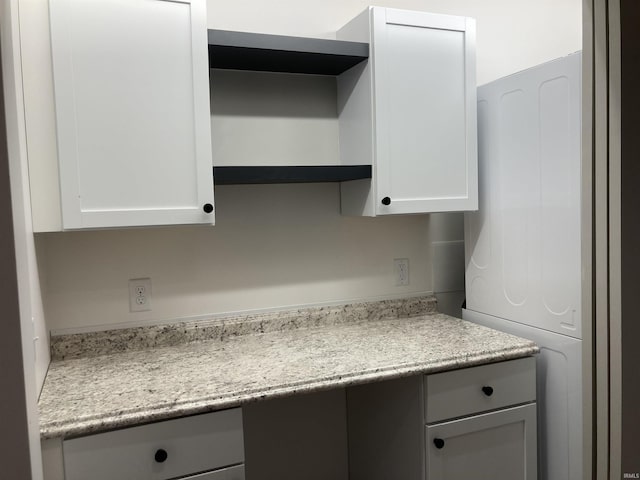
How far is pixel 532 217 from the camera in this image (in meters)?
1.90

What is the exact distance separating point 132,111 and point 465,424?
148cm

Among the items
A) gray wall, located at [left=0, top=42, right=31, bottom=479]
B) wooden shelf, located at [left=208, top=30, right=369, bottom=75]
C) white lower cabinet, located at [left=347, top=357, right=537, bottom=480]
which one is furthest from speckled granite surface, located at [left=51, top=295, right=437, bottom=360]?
gray wall, located at [left=0, top=42, right=31, bottom=479]

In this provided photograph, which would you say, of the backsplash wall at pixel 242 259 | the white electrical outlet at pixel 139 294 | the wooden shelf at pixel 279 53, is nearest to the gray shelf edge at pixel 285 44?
the wooden shelf at pixel 279 53

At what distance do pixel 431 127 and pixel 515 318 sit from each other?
2.62ft

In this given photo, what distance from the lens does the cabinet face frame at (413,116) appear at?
1.89 m

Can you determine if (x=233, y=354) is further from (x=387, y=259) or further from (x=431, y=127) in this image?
(x=431, y=127)

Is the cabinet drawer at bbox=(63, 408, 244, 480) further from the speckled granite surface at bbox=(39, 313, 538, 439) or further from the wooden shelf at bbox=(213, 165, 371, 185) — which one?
the wooden shelf at bbox=(213, 165, 371, 185)

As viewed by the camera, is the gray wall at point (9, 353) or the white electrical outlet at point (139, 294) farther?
the white electrical outlet at point (139, 294)

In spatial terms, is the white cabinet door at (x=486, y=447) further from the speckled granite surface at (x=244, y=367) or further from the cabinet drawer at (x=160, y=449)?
the cabinet drawer at (x=160, y=449)

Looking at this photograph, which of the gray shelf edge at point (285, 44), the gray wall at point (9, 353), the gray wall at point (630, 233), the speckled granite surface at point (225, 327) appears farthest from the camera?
the speckled granite surface at point (225, 327)

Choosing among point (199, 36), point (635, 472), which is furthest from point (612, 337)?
point (199, 36)

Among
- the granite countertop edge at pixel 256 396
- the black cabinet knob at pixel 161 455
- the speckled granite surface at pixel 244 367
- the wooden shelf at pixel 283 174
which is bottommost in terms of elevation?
the black cabinet knob at pixel 161 455

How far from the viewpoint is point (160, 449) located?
4.59 ft

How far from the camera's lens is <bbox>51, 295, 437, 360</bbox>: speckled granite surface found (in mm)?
1858
